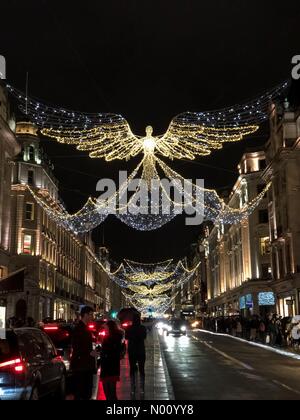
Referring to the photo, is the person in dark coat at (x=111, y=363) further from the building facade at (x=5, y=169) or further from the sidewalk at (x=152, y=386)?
the building facade at (x=5, y=169)

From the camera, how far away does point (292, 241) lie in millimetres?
47812

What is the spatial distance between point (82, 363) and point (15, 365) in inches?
43.2

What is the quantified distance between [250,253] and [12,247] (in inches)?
1018

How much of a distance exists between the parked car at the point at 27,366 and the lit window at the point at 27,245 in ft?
165

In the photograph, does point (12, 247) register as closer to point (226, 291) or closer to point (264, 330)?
point (264, 330)

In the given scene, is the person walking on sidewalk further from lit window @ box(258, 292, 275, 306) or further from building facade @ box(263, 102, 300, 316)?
lit window @ box(258, 292, 275, 306)

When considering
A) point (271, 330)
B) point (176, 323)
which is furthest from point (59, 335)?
point (176, 323)

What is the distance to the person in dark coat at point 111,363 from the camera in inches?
382

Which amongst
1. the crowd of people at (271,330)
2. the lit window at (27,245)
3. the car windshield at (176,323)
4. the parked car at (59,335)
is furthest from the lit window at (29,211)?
the parked car at (59,335)

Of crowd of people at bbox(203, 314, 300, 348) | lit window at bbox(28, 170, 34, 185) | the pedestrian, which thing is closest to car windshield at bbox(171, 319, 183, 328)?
crowd of people at bbox(203, 314, 300, 348)

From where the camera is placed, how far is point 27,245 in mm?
61500

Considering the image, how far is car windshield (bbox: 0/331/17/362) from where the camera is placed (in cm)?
954

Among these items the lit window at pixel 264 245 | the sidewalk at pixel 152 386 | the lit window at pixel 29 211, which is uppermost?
the lit window at pixel 29 211

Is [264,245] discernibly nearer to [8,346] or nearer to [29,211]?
[29,211]
